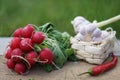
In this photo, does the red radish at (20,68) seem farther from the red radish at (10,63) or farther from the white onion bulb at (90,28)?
the white onion bulb at (90,28)

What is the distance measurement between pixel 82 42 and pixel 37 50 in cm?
50

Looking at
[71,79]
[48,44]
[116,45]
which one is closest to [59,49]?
[48,44]

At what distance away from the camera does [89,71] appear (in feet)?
13.0

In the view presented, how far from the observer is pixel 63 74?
4031 millimetres

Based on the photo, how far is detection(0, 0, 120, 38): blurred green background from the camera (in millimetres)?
5477

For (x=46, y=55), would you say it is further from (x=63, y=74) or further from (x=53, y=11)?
(x=53, y=11)

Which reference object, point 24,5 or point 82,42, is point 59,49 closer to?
point 82,42

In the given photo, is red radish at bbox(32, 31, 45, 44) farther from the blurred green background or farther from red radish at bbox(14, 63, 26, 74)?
the blurred green background

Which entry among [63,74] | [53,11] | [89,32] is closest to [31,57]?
[63,74]

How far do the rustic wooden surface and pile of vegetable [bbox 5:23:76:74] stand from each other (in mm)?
50

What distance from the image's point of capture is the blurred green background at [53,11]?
5.48 m

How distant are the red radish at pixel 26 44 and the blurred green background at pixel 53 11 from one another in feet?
4.36

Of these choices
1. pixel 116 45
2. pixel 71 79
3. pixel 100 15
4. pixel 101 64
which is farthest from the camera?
pixel 100 15

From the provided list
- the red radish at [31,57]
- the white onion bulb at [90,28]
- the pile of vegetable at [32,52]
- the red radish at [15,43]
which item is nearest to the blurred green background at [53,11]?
the white onion bulb at [90,28]
